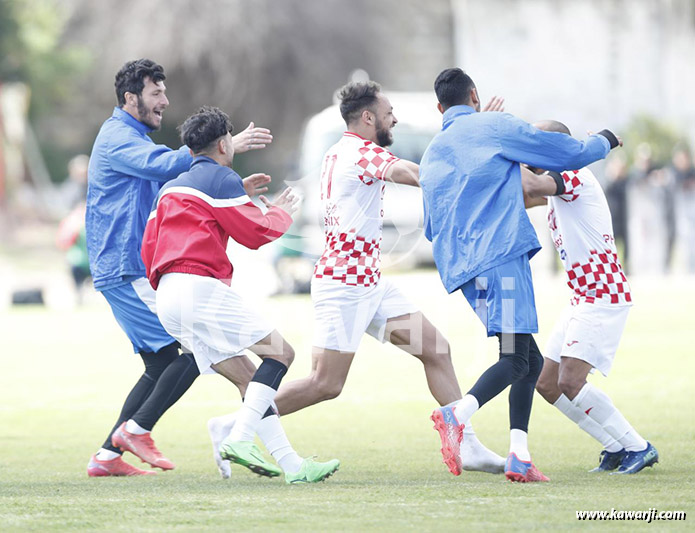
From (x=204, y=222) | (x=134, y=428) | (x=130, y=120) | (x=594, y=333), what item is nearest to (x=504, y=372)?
(x=594, y=333)

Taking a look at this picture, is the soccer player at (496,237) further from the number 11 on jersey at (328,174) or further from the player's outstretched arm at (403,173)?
the number 11 on jersey at (328,174)

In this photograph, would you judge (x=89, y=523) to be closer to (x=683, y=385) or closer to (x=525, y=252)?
(x=525, y=252)

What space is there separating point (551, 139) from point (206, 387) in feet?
20.9

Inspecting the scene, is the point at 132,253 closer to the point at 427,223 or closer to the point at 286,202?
the point at 286,202

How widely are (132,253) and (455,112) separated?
206 centimetres

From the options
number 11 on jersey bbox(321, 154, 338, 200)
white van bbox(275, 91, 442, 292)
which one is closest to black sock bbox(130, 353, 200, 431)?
number 11 on jersey bbox(321, 154, 338, 200)

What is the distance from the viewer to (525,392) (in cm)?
711

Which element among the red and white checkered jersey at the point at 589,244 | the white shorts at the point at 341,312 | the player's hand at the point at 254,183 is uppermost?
the player's hand at the point at 254,183

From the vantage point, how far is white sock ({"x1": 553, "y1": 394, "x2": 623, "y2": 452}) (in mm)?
7453

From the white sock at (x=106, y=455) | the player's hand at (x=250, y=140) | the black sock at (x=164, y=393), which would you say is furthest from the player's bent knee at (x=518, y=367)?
the white sock at (x=106, y=455)

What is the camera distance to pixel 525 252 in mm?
6910

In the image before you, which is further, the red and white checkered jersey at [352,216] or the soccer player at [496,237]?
the red and white checkered jersey at [352,216]

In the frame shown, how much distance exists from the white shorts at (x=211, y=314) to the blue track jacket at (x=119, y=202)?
843 mm

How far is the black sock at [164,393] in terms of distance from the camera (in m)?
7.77
